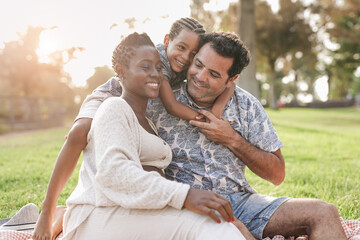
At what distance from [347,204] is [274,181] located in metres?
1.52

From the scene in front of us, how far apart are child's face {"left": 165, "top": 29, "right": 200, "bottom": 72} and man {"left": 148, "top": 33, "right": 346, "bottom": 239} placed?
6.3 inches

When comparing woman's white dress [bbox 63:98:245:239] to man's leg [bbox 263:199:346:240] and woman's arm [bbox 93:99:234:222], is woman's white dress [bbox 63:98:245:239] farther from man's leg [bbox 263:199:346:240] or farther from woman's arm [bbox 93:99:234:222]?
man's leg [bbox 263:199:346:240]

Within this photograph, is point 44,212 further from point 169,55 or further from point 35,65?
point 35,65

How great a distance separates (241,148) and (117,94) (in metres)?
1.05

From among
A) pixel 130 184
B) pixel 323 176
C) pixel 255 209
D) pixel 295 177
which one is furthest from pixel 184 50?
pixel 323 176

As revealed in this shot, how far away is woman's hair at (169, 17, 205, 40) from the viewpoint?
11.1ft

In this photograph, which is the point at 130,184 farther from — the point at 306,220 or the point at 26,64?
the point at 26,64

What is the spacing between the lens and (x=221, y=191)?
2941 mm

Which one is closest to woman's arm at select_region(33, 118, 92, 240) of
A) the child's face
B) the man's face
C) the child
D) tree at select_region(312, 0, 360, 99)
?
the child

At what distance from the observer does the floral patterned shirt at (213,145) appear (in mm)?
2945

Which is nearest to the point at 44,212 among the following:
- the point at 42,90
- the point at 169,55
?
the point at 169,55

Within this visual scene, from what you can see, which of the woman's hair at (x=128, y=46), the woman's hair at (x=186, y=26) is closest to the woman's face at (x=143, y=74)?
the woman's hair at (x=128, y=46)

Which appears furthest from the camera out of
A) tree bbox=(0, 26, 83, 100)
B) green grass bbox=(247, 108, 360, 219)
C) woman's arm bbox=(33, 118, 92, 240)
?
tree bbox=(0, 26, 83, 100)

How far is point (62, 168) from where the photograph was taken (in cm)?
258
